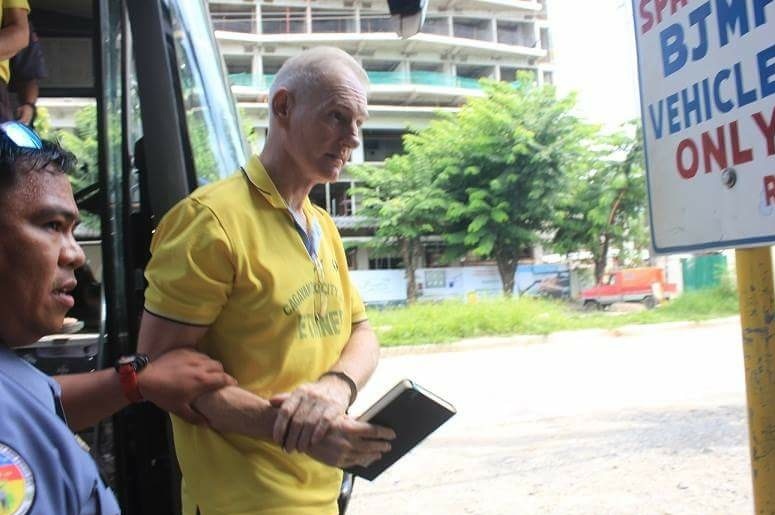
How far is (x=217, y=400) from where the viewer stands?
1223 millimetres

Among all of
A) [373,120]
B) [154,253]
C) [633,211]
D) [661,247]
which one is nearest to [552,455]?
[661,247]

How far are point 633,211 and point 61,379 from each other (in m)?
22.5

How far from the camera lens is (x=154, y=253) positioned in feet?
4.18

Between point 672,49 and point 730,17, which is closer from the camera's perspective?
point 730,17

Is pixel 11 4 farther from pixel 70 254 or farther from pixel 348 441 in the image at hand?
pixel 348 441

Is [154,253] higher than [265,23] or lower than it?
lower

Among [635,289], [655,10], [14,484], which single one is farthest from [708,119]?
[635,289]

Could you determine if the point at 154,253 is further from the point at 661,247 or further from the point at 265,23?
the point at 265,23

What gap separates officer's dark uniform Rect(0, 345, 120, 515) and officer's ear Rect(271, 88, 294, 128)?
2.52 ft

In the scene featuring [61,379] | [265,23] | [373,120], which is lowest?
[61,379]

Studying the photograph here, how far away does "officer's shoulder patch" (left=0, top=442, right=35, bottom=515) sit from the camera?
2.21 feet

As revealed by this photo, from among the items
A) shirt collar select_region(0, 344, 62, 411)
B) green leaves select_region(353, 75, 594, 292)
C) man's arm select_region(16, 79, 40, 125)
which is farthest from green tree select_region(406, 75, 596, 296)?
shirt collar select_region(0, 344, 62, 411)

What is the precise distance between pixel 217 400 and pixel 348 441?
258 mm

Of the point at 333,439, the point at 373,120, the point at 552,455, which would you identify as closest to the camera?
the point at 333,439
